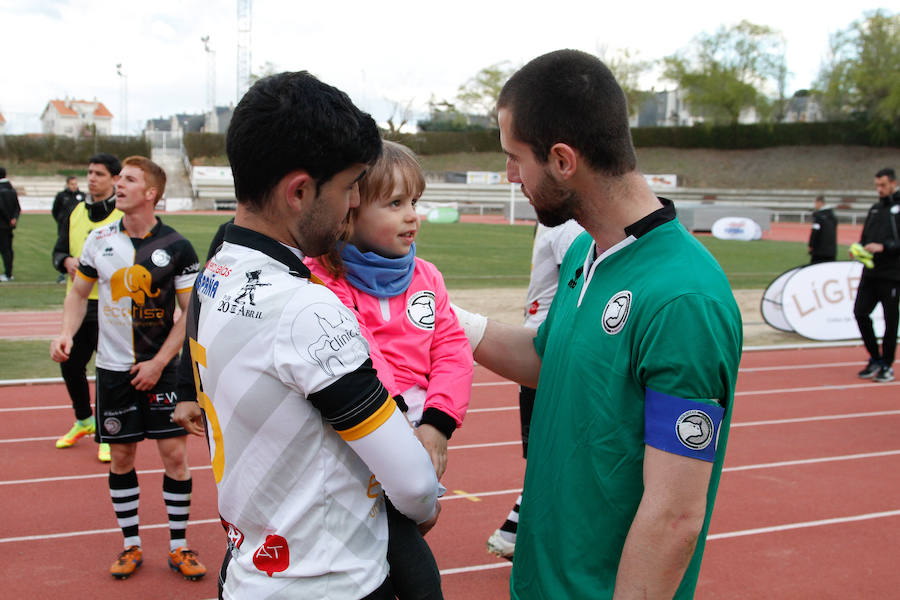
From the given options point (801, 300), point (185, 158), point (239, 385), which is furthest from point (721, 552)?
point (185, 158)

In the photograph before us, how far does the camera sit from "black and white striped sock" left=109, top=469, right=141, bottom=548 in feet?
13.1

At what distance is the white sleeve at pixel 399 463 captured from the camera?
1447mm

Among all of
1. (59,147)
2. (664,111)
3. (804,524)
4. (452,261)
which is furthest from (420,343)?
(664,111)

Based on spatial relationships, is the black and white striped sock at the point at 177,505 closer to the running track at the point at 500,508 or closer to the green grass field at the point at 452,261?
the running track at the point at 500,508

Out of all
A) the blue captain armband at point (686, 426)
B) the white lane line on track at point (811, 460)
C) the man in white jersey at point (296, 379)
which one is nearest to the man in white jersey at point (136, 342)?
the man in white jersey at point (296, 379)

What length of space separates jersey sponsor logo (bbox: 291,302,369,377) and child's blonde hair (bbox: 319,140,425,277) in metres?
0.68

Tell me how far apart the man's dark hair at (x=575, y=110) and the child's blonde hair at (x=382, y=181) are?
560 mm

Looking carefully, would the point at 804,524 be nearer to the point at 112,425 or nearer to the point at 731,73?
the point at 112,425

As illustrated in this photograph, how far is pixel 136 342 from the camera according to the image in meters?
4.23

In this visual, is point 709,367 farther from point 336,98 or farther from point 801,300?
point 801,300

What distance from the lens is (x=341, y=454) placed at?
1.51 metres

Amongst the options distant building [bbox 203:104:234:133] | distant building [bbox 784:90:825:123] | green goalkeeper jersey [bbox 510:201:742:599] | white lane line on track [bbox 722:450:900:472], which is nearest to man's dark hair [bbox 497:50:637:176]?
green goalkeeper jersey [bbox 510:201:742:599]

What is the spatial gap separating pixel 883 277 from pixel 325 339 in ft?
28.4

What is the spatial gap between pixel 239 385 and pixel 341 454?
245 millimetres
